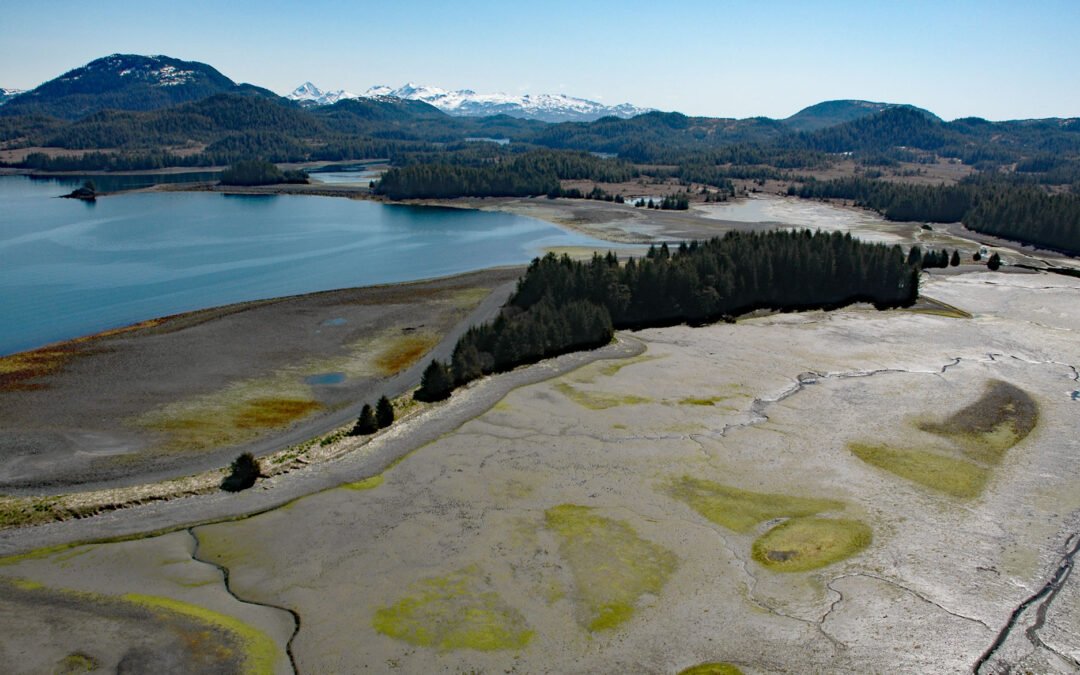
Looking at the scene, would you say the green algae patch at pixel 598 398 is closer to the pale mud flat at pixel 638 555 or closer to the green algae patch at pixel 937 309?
the pale mud flat at pixel 638 555

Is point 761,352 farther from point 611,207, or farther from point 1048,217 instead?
point 611,207

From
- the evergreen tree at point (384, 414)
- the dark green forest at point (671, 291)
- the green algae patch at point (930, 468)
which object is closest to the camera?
the green algae patch at point (930, 468)

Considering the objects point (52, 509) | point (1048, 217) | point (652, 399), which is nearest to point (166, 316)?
point (52, 509)

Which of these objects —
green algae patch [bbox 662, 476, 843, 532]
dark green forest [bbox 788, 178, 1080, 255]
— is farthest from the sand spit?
dark green forest [bbox 788, 178, 1080, 255]

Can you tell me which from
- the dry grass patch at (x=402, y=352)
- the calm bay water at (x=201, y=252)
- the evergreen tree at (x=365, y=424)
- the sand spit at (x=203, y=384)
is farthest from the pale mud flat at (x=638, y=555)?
the calm bay water at (x=201, y=252)

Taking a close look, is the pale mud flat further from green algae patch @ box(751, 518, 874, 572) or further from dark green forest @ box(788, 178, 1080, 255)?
dark green forest @ box(788, 178, 1080, 255)

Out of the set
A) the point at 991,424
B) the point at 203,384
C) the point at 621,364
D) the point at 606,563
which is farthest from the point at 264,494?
the point at 991,424
